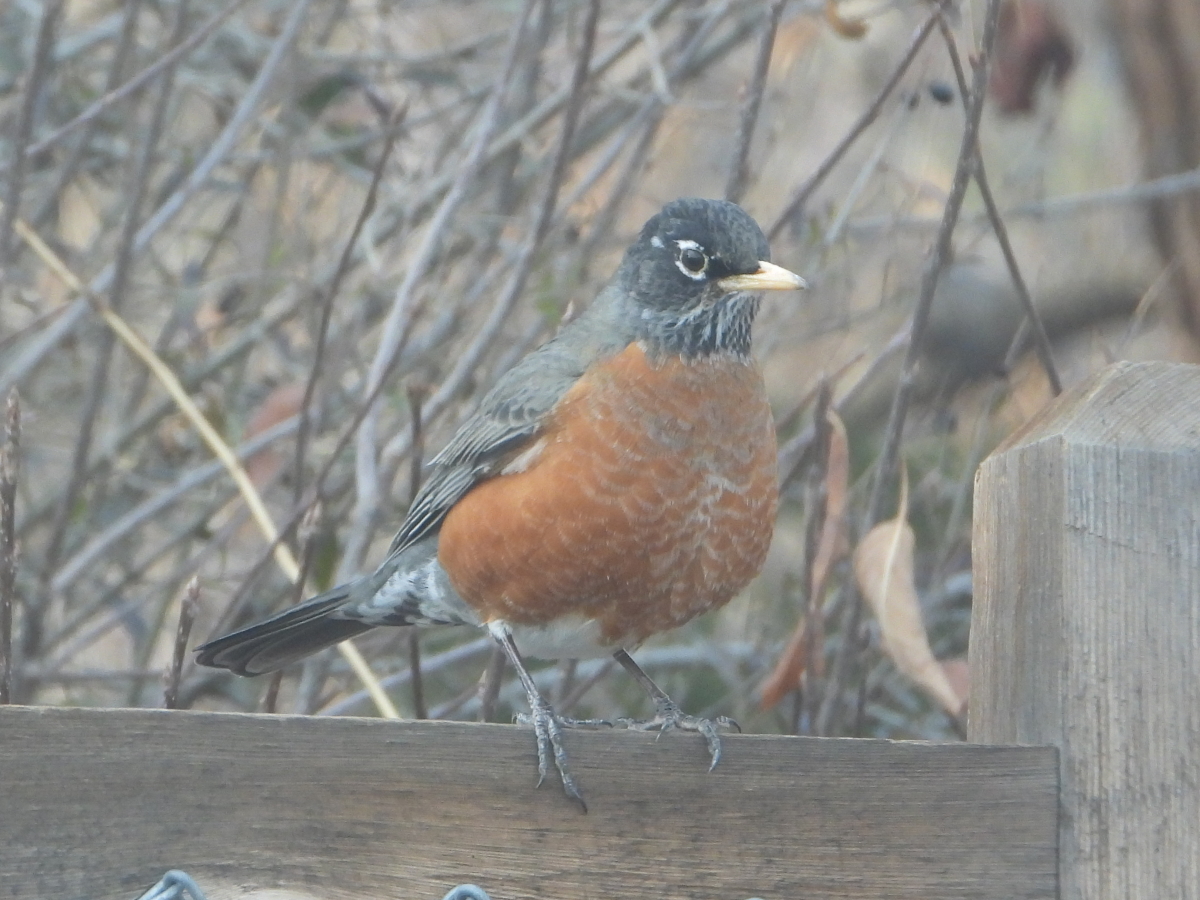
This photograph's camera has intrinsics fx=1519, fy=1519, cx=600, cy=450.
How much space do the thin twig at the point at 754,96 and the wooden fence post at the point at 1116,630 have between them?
1024 mm

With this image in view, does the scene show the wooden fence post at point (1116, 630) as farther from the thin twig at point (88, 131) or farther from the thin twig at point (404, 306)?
the thin twig at point (88, 131)

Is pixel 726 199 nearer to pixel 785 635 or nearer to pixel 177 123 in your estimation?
pixel 785 635

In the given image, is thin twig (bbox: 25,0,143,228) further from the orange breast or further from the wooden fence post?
the wooden fence post

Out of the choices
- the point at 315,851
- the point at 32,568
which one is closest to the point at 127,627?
the point at 32,568

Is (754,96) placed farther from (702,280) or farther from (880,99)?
(702,280)

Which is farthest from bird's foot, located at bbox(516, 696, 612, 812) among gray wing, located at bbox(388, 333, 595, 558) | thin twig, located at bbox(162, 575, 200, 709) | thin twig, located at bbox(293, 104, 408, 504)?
thin twig, located at bbox(293, 104, 408, 504)

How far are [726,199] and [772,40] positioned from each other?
0.34 metres

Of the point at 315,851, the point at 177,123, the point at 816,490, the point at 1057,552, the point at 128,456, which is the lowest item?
the point at 315,851

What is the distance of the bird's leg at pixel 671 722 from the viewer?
1.64 m

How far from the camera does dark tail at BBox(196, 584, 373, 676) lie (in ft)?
8.90

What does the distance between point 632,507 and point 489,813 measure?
3.35 feet

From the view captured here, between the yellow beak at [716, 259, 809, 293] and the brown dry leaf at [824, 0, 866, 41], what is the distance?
1.60ft

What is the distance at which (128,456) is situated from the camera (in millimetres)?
4219

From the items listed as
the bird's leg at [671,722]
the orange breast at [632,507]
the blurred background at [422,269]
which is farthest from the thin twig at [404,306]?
the bird's leg at [671,722]
